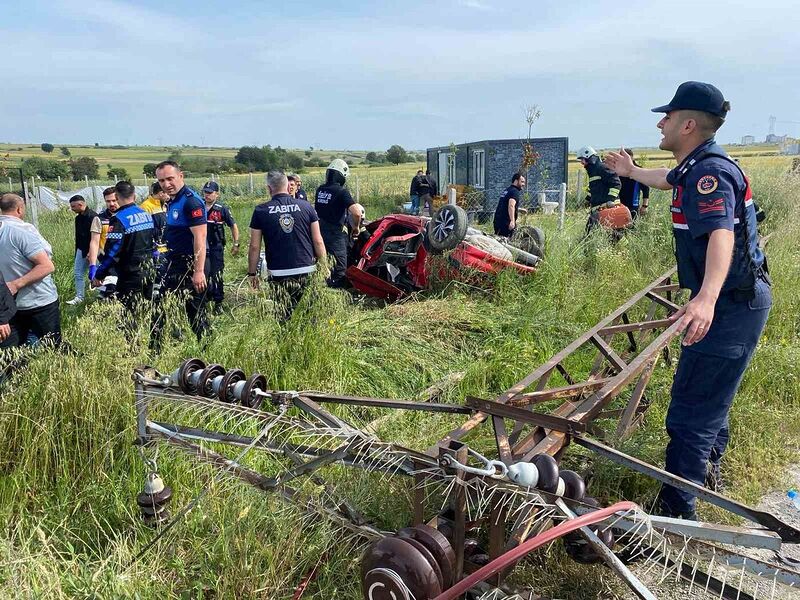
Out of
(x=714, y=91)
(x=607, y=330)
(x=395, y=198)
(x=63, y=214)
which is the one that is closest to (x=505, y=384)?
(x=607, y=330)

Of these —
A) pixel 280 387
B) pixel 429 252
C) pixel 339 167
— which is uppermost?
pixel 339 167

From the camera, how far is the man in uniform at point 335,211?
296 inches

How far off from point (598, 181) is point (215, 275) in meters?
6.43

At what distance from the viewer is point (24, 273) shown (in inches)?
191

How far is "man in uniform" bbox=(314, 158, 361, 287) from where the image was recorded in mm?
7520

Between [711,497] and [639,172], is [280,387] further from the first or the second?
[711,497]

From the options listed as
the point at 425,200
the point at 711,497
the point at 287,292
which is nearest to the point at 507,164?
the point at 425,200

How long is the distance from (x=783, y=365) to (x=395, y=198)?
20.7 meters

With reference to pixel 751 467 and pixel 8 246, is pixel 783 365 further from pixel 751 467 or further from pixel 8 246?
pixel 8 246

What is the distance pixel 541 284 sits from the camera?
676 cm

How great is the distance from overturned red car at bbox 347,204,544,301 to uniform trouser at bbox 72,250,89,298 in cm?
366

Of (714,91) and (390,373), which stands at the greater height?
(714,91)

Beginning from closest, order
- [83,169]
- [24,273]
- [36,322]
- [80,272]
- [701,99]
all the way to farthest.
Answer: [701,99] → [24,273] → [36,322] → [80,272] → [83,169]

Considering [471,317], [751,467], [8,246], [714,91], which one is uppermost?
[714,91]
